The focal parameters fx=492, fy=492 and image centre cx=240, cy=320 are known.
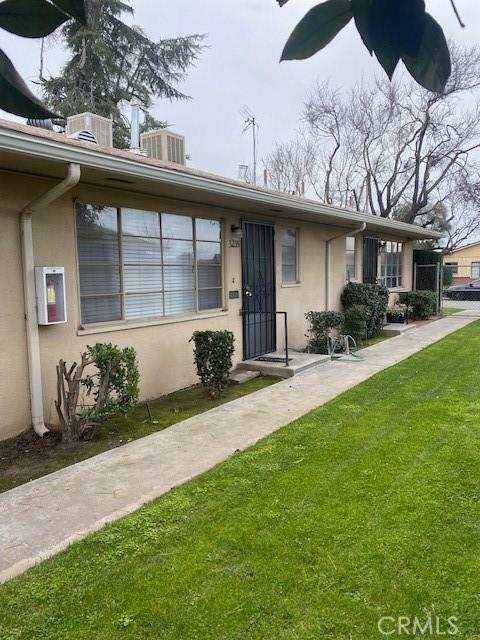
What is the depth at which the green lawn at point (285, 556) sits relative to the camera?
2105 millimetres

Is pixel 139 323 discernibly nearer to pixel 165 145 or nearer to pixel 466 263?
pixel 165 145

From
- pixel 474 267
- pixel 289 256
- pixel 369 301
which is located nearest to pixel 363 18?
pixel 289 256

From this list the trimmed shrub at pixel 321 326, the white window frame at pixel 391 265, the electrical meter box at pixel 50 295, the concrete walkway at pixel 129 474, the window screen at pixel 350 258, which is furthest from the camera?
the white window frame at pixel 391 265

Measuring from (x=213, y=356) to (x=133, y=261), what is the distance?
4.85ft

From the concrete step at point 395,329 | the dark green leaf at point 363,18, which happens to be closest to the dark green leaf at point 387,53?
the dark green leaf at point 363,18

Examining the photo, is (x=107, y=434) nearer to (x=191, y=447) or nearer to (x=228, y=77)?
(x=191, y=447)

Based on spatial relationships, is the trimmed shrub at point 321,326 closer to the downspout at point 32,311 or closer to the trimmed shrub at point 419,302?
the downspout at point 32,311

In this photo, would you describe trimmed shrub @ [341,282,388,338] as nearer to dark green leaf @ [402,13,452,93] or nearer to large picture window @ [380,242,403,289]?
large picture window @ [380,242,403,289]

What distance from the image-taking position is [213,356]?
5.95 m

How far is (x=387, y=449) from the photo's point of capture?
13.1 feet

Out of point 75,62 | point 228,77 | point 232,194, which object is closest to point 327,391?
point 232,194

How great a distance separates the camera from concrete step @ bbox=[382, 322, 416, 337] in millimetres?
11312

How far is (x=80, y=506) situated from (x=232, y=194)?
411cm

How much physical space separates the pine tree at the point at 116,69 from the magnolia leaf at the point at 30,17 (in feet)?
55.9
